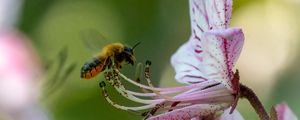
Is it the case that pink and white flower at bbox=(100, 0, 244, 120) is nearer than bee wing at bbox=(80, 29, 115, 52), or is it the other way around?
pink and white flower at bbox=(100, 0, 244, 120)

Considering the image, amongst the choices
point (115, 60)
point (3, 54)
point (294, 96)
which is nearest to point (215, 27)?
point (115, 60)

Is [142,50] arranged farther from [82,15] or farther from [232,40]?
[232,40]

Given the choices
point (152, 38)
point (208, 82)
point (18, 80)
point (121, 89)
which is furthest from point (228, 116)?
point (152, 38)

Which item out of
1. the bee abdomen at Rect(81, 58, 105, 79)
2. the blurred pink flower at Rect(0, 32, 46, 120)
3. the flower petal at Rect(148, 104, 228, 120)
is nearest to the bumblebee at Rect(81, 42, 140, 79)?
the bee abdomen at Rect(81, 58, 105, 79)

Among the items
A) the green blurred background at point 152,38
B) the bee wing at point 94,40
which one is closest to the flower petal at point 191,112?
the bee wing at point 94,40

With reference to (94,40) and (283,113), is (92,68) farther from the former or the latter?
(283,113)

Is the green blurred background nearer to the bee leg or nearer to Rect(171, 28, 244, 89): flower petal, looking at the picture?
the bee leg

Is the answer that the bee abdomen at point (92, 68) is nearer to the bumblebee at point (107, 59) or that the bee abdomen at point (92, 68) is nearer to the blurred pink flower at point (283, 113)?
the bumblebee at point (107, 59)
